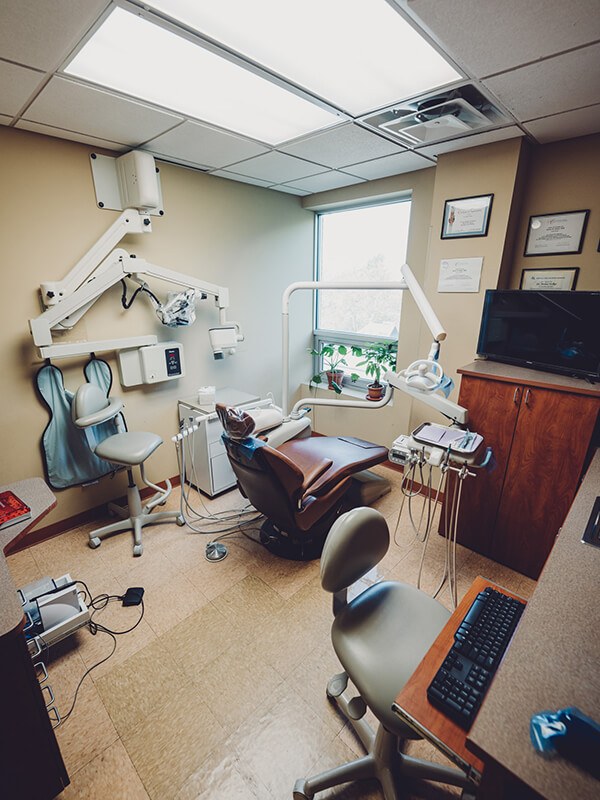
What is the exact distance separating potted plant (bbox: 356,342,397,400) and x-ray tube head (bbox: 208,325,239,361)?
1.24 metres

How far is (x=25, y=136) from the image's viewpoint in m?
2.02

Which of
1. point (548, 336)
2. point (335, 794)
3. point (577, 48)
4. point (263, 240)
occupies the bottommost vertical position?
point (335, 794)

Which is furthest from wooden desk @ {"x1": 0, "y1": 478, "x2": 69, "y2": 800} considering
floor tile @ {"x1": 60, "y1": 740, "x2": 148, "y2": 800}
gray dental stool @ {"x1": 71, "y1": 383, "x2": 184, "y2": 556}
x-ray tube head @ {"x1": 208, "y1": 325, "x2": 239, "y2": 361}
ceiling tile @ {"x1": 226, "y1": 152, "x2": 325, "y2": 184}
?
ceiling tile @ {"x1": 226, "y1": 152, "x2": 325, "y2": 184}

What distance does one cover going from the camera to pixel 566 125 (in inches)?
74.4

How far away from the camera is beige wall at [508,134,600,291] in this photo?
2.06m

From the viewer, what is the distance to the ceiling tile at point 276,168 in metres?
2.43

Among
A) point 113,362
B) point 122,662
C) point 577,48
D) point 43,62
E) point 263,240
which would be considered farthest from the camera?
point 263,240

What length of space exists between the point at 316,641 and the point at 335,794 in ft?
1.77

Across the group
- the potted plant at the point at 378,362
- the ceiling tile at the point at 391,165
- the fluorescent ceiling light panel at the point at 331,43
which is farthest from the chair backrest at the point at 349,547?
the ceiling tile at the point at 391,165

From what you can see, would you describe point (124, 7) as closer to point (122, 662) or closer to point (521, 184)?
point (521, 184)

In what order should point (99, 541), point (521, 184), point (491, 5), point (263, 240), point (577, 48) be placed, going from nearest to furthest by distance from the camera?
point (491, 5)
point (577, 48)
point (521, 184)
point (99, 541)
point (263, 240)

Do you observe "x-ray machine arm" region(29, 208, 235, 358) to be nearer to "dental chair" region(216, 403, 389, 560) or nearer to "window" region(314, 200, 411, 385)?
"dental chair" region(216, 403, 389, 560)

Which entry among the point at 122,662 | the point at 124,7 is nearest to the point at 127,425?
the point at 122,662

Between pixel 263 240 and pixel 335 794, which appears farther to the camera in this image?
pixel 263 240
